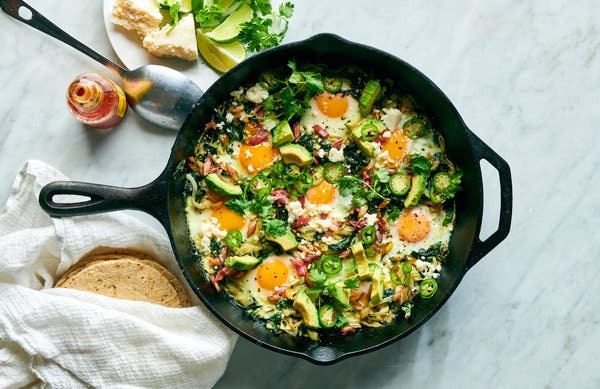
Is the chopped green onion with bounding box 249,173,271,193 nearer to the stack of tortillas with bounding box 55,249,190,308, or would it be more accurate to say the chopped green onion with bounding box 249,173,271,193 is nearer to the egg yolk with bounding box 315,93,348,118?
the egg yolk with bounding box 315,93,348,118

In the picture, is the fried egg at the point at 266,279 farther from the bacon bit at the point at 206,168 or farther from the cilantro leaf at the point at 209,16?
the cilantro leaf at the point at 209,16

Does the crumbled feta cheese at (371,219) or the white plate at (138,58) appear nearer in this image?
the crumbled feta cheese at (371,219)

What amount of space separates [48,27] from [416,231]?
226cm

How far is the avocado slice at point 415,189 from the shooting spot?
4090 millimetres

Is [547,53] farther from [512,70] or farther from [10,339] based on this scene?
[10,339]

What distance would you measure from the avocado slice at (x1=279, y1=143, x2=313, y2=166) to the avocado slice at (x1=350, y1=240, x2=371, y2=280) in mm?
505

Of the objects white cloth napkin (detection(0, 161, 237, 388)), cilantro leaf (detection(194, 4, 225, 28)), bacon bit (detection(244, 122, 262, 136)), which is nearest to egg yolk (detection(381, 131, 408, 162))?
bacon bit (detection(244, 122, 262, 136))

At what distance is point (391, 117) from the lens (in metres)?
4.14

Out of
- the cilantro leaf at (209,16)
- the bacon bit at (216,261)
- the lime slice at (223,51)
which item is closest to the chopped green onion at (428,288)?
the bacon bit at (216,261)

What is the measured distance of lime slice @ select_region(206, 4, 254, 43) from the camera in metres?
4.14

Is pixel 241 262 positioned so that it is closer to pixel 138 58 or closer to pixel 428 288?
pixel 428 288

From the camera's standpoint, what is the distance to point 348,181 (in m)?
4.12

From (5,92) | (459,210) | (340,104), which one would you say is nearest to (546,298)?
(459,210)

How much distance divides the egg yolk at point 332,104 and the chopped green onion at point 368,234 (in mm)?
623
